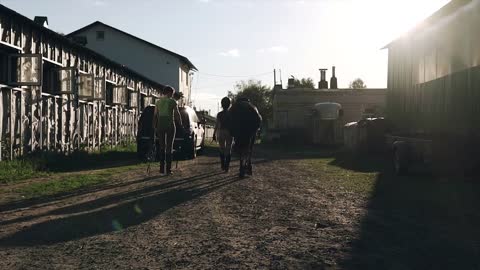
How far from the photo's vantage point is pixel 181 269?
14.6 ft

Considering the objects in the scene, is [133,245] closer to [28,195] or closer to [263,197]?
[263,197]

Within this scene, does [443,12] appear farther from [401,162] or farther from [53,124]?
[53,124]

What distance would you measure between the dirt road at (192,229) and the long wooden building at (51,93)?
14.6 feet

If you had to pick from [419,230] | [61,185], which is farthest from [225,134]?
[419,230]

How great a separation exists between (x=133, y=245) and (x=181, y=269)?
3.26 ft

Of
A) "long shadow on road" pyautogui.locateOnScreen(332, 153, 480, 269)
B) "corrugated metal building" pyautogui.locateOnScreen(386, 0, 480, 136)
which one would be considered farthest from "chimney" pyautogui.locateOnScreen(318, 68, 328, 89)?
"long shadow on road" pyautogui.locateOnScreen(332, 153, 480, 269)

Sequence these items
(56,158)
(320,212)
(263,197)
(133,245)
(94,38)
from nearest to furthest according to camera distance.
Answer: (133,245)
(320,212)
(263,197)
(56,158)
(94,38)

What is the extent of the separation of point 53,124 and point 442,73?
39.0ft

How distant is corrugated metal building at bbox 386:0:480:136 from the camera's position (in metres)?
15.9

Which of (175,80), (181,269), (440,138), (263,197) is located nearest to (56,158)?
(263,197)

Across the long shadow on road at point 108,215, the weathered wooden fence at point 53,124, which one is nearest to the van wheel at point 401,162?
the long shadow on road at point 108,215

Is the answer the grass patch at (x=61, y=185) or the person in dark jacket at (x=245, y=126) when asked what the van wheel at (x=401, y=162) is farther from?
the grass patch at (x=61, y=185)

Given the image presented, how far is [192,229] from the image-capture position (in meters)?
6.08

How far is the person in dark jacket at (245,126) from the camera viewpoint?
12.1 meters
